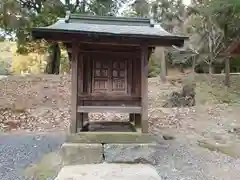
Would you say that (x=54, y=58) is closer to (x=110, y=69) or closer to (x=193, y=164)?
(x=110, y=69)

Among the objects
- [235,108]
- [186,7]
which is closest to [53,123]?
[235,108]

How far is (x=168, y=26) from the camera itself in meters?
14.0

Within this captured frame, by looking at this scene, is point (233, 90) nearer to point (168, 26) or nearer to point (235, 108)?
point (235, 108)

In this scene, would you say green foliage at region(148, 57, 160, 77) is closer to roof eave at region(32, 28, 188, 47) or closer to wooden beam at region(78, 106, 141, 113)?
wooden beam at region(78, 106, 141, 113)

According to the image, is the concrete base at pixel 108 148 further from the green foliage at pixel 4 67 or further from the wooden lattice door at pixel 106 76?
the green foliage at pixel 4 67

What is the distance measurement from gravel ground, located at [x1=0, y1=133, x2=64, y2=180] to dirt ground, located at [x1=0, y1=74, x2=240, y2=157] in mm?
923

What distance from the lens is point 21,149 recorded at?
652 centimetres

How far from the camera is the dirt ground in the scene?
794 centimetres

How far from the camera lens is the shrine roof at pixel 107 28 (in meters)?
4.97

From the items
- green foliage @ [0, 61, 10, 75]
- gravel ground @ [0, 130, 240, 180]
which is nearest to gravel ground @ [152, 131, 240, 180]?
gravel ground @ [0, 130, 240, 180]

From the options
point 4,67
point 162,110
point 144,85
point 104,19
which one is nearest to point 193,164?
point 144,85

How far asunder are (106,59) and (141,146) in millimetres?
1696

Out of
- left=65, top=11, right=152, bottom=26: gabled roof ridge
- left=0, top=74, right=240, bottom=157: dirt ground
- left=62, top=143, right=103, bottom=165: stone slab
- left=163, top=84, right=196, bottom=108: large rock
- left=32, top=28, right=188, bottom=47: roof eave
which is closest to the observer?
left=32, top=28, right=188, bottom=47: roof eave

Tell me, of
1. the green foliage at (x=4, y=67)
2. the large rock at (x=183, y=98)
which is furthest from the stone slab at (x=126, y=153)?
the green foliage at (x=4, y=67)
